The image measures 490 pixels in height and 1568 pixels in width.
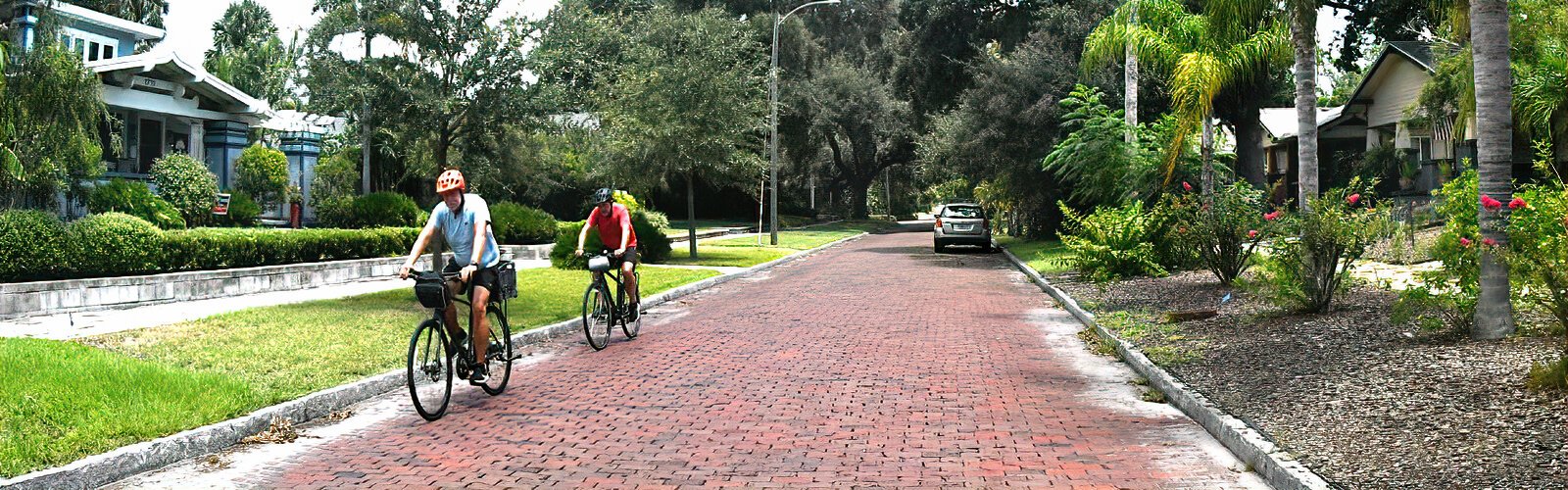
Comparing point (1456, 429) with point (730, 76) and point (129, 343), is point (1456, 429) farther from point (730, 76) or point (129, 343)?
point (730, 76)

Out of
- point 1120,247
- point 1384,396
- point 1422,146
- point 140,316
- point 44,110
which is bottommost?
point 1384,396

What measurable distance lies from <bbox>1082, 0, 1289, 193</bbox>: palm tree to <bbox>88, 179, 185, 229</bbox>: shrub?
57.5ft

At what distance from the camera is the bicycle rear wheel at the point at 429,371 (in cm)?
802

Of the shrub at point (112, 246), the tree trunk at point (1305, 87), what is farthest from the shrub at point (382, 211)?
the tree trunk at point (1305, 87)

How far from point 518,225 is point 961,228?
509 inches

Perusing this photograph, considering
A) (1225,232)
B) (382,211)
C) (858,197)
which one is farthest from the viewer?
(858,197)

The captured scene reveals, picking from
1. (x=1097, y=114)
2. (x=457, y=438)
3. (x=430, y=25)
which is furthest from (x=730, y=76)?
(x=457, y=438)

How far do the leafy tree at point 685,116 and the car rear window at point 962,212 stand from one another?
720cm

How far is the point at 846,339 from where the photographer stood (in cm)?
1295

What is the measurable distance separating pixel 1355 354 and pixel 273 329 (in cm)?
1017

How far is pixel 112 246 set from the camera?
52.2 ft

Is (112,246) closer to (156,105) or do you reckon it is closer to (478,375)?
(478,375)

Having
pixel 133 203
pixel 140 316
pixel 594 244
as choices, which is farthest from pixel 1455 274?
pixel 133 203

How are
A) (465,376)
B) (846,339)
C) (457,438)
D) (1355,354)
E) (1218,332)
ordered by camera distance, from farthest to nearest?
(846,339)
(1218,332)
(1355,354)
(465,376)
(457,438)
